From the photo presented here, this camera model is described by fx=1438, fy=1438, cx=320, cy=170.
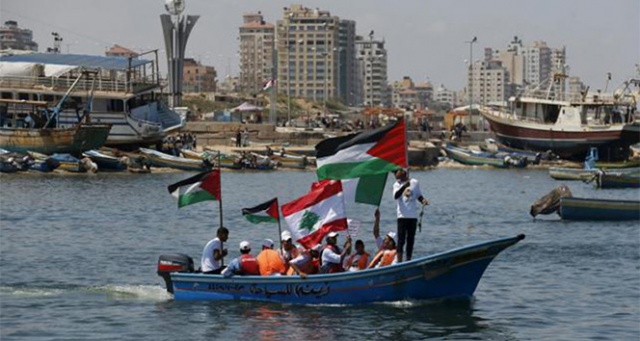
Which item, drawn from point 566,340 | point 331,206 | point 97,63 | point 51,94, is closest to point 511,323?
point 566,340

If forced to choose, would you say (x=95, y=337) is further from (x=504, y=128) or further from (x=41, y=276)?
(x=504, y=128)

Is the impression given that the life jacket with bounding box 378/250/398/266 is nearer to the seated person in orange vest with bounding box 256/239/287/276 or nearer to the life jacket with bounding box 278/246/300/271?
the life jacket with bounding box 278/246/300/271

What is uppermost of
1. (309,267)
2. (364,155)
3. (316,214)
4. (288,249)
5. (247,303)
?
(364,155)

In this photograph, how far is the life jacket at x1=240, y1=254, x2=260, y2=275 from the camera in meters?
29.0

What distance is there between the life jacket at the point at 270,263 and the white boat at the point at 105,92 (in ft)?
169

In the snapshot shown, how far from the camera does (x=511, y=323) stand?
2784cm

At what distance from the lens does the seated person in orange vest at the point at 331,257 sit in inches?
1109

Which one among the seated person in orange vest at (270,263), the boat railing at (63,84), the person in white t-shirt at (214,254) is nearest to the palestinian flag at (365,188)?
the seated person in orange vest at (270,263)

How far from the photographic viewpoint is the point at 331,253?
28172 mm

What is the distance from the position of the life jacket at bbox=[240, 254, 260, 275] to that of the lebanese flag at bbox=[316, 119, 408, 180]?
227 cm

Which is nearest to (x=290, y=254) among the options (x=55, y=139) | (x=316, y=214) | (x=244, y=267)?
(x=316, y=214)

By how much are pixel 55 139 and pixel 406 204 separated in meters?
49.6

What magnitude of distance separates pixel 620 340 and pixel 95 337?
963cm

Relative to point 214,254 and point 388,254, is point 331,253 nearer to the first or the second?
point 388,254
